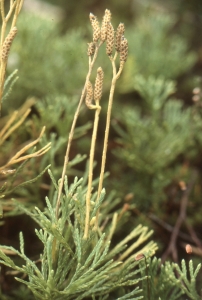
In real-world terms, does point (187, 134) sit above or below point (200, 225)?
above

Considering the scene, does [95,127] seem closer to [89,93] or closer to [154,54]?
[89,93]

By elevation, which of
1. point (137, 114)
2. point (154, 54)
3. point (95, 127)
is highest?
point (154, 54)

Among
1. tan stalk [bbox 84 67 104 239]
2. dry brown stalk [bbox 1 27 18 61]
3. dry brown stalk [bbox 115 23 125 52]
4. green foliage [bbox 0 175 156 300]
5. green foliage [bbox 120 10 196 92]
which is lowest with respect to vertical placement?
green foliage [bbox 0 175 156 300]

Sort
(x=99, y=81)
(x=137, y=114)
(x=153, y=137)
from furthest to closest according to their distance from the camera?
(x=137, y=114) < (x=153, y=137) < (x=99, y=81)

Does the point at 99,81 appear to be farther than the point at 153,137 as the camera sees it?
No

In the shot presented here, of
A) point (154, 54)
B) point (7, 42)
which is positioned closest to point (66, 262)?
point (7, 42)

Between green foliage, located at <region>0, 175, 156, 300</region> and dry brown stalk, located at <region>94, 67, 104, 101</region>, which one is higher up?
dry brown stalk, located at <region>94, 67, 104, 101</region>

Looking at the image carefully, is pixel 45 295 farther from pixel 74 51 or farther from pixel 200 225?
pixel 74 51

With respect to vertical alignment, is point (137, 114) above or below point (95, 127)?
above

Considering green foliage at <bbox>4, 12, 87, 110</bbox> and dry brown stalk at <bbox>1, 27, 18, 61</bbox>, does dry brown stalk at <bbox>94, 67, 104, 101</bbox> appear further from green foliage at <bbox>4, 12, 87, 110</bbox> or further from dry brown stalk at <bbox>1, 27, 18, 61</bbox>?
green foliage at <bbox>4, 12, 87, 110</bbox>

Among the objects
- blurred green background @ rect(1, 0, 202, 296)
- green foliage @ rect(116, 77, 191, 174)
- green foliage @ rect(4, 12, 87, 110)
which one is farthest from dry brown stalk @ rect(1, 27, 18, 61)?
green foliage @ rect(4, 12, 87, 110)

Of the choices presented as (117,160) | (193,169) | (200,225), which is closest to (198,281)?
(200,225)
